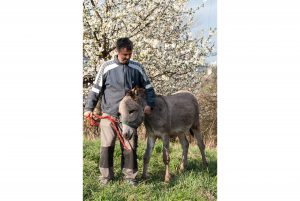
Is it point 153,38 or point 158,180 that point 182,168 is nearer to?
point 158,180

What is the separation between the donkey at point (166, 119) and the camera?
15.2ft

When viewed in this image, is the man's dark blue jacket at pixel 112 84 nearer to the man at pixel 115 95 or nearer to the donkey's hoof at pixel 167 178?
the man at pixel 115 95

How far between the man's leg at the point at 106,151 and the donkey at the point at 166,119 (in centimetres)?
28

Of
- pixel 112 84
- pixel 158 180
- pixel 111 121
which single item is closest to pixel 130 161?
pixel 158 180

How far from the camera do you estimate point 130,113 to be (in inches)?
182

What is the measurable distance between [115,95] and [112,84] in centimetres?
13

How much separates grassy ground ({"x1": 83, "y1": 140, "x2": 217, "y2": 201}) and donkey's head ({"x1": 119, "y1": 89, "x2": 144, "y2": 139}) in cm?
38

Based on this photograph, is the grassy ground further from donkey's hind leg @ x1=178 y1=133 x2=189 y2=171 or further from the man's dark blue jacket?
the man's dark blue jacket

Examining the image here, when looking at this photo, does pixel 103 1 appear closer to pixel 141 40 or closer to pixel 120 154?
pixel 141 40

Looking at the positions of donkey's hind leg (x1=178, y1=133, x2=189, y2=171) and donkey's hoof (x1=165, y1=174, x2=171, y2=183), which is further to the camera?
donkey's hind leg (x1=178, y1=133, x2=189, y2=171)

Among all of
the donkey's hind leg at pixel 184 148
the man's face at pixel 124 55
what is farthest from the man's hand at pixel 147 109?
the donkey's hind leg at pixel 184 148

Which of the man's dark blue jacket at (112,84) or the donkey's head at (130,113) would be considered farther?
the man's dark blue jacket at (112,84)

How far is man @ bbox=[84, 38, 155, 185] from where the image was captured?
4.79 metres

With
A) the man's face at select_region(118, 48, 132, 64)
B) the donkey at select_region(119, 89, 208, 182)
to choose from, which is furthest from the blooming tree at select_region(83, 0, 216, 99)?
the man's face at select_region(118, 48, 132, 64)
